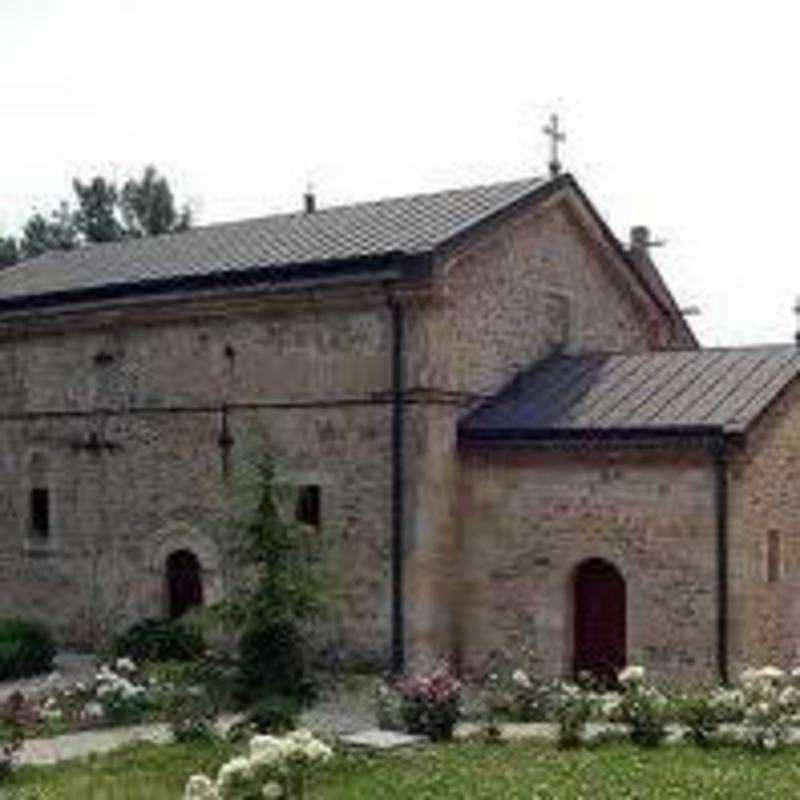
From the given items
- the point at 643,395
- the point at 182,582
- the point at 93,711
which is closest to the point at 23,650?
the point at 182,582

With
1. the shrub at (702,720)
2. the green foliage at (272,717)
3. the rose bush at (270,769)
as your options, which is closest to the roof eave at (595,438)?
the shrub at (702,720)

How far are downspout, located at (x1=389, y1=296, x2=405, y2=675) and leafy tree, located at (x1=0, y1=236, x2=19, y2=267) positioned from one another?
152 ft

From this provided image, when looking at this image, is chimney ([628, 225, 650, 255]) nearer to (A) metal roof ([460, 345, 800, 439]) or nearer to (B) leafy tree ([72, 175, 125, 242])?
(A) metal roof ([460, 345, 800, 439])

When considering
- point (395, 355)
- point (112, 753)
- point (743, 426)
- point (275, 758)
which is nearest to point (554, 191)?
point (395, 355)

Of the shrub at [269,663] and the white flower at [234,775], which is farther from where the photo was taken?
the shrub at [269,663]

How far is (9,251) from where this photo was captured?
67.1 metres

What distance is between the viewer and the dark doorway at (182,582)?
85.1 ft

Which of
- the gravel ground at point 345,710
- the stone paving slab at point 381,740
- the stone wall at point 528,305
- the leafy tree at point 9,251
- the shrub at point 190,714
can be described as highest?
the leafy tree at point 9,251

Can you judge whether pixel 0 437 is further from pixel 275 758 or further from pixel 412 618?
pixel 275 758

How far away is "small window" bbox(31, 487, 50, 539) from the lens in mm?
28359

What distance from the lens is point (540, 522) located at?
2234 centimetres

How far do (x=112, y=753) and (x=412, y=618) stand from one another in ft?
20.9

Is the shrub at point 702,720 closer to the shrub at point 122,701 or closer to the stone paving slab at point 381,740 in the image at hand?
the stone paving slab at point 381,740

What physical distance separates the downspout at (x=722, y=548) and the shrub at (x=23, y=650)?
11.2 meters
